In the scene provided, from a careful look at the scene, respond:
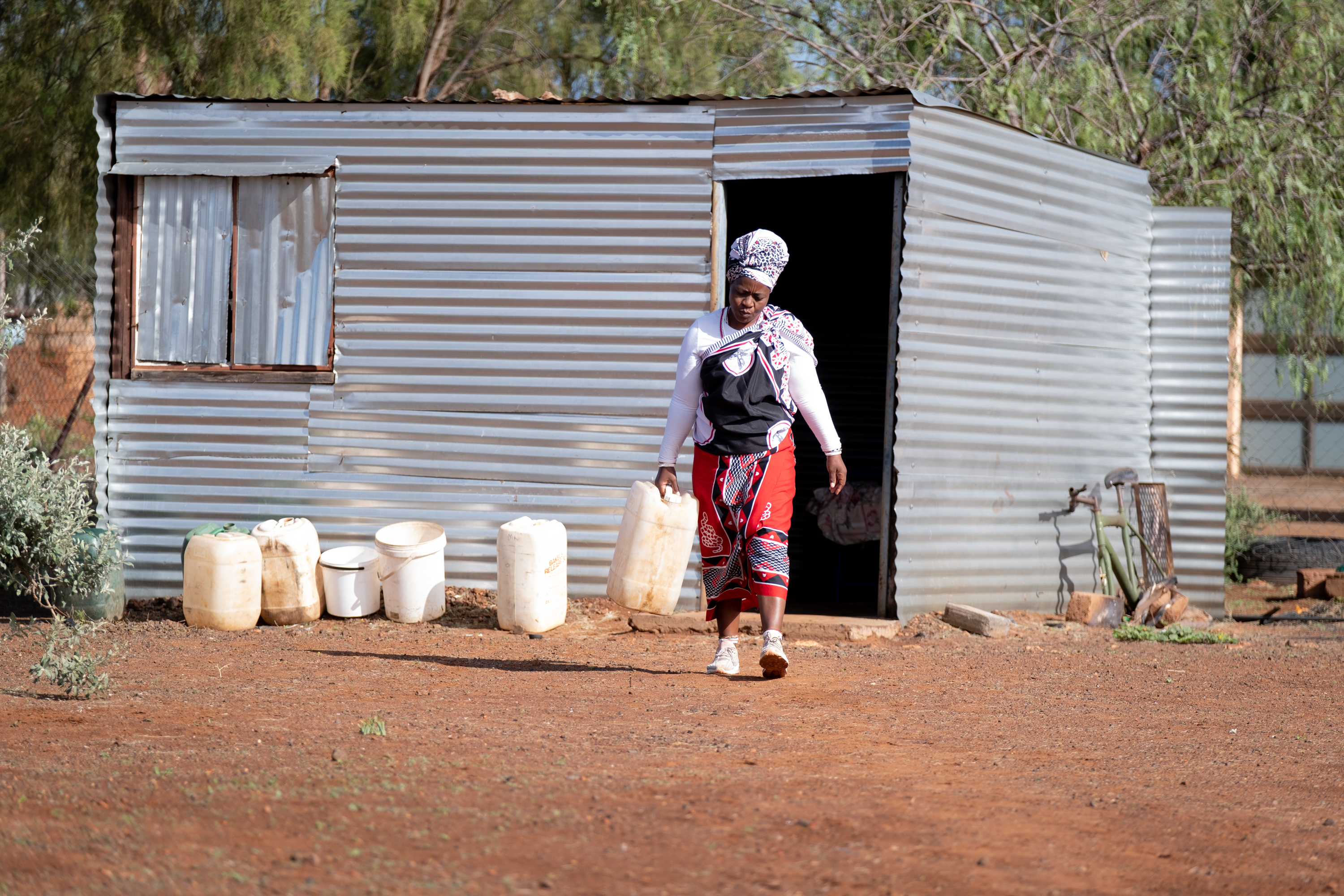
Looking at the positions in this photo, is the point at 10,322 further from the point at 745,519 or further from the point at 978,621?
the point at 978,621

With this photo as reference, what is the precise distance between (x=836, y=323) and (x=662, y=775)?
836cm

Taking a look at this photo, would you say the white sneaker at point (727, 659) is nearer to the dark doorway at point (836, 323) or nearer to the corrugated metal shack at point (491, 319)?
the corrugated metal shack at point (491, 319)

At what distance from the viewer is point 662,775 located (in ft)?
12.5

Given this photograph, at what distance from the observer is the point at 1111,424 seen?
8930mm

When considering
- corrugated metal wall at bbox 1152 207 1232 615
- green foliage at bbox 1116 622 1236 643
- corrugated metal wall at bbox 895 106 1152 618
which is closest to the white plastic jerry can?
corrugated metal wall at bbox 895 106 1152 618

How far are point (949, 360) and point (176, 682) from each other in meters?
4.99

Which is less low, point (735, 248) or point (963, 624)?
point (735, 248)

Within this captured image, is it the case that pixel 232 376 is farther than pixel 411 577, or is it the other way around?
pixel 232 376

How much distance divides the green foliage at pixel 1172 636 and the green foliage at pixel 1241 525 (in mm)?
2862

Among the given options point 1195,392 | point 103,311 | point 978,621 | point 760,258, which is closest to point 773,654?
point 760,258

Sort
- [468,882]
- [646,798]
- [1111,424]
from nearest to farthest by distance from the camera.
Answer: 1. [468,882]
2. [646,798]
3. [1111,424]

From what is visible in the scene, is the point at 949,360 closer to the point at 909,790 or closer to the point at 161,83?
the point at 909,790

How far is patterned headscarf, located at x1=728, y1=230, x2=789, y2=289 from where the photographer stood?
5.60 meters

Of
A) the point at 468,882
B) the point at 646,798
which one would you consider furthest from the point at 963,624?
the point at 468,882
